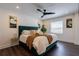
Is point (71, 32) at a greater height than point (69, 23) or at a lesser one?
lesser

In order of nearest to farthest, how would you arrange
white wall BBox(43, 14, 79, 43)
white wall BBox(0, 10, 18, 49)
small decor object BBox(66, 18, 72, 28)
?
1. white wall BBox(0, 10, 18, 49)
2. white wall BBox(43, 14, 79, 43)
3. small decor object BBox(66, 18, 72, 28)

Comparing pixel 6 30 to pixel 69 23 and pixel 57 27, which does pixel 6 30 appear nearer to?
pixel 57 27

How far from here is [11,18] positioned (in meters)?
4.14

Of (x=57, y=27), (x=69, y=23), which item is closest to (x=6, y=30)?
(x=57, y=27)

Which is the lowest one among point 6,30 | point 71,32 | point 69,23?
point 71,32

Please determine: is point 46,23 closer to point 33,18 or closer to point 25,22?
point 33,18

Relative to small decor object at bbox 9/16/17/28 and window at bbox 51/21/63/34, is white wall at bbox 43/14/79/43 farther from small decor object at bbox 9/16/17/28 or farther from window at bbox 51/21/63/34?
small decor object at bbox 9/16/17/28

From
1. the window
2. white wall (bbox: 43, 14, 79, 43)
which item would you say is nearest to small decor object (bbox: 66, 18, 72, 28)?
white wall (bbox: 43, 14, 79, 43)

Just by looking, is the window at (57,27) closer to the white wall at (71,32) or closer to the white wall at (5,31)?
the white wall at (71,32)

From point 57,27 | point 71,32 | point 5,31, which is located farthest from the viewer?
point 57,27

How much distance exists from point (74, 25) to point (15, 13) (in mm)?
3770

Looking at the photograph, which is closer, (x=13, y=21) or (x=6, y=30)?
(x=6, y=30)

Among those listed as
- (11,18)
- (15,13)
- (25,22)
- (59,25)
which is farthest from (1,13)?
(59,25)

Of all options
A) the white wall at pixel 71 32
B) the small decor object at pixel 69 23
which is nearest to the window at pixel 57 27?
the white wall at pixel 71 32
